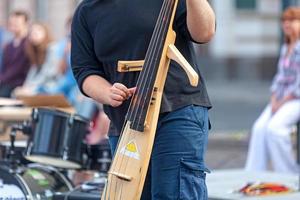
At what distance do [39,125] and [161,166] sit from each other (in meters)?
2.24

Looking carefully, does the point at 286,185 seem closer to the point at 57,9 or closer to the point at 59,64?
the point at 59,64

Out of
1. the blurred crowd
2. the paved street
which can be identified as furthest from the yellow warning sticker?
the blurred crowd

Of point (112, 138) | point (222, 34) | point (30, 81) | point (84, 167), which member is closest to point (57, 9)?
point (222, 34)

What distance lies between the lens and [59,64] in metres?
9.70

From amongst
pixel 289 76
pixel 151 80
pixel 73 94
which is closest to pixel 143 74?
pixel 151 80

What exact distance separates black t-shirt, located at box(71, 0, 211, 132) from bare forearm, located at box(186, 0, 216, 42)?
9 centimetres

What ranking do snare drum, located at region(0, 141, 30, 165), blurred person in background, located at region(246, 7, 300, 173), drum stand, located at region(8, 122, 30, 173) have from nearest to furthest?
drum stand, located at region(8, 122, 30, 173) → snare drum, located at region(0, 141, 30, 165) → blurred person in background, located at region(246, 7, 300, 173)

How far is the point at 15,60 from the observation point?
11.3 metres

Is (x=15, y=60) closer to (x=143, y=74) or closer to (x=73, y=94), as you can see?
(x=73, y=94)

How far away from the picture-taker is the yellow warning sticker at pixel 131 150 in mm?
3674

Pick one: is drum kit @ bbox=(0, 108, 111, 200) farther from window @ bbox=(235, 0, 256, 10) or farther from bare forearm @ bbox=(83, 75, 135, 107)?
window @ bbox=(235, 0, 256, 10)

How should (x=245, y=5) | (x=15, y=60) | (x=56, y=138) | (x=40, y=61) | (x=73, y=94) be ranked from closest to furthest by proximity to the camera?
(x=56, y=138) → (x=73, y=94) → (x=40, y=61) → (x=15, y=60) → (x=245, y=5)

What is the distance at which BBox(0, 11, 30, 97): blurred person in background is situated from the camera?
11.1 meters

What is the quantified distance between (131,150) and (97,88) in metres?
0.39
